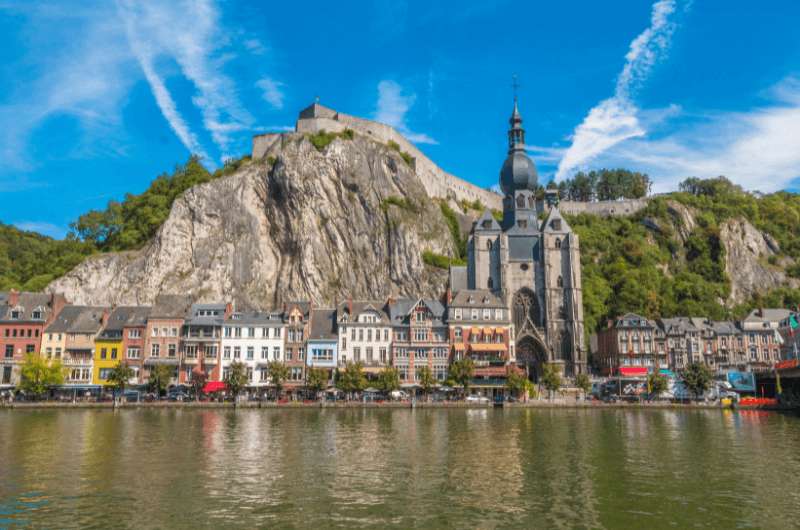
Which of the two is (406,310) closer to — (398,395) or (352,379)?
(398,395)

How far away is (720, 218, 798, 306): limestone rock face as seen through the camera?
10575 cm

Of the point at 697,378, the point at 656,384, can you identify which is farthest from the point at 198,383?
the point at 697,378

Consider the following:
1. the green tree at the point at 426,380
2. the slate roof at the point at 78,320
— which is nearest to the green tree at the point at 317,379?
the green tree at the point at 426,380

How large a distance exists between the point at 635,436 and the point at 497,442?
31.0 feet

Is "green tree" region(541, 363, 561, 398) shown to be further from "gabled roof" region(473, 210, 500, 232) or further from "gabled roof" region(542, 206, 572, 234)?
"gabled roof" region(473, 210, 500, 232)

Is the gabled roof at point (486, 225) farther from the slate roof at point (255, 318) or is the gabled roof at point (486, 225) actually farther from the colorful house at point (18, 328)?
the colorful house at point (18, 328)

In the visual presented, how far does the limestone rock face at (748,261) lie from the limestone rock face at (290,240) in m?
49.5

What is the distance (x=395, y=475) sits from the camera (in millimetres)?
25375

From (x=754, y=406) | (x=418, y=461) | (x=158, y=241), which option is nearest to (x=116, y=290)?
(x=158, y=241)

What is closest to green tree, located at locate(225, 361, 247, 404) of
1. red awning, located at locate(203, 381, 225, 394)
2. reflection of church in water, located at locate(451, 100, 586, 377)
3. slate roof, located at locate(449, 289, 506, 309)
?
red awning, located at locate(203, 381, 225, 394)

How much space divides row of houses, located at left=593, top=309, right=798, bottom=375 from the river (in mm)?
31977

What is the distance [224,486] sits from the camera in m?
23.2

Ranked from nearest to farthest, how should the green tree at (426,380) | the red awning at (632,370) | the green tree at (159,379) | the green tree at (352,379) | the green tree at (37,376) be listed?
1. the green tree at (37,376)
2. the green tree at (159,379)
3. the green tree at (352,379)
4. the green tree at (426,380)
5. the red awning at (632,370)

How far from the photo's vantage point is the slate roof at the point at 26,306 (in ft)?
218
